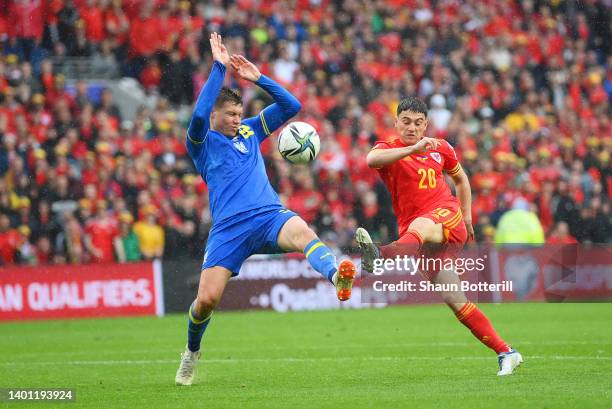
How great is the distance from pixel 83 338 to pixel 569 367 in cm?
762

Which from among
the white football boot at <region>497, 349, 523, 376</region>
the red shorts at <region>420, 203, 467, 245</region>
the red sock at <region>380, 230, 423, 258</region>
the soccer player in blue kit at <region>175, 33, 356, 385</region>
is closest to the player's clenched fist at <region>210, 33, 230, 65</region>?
the soccer player in blue kit at <region>175, 33, 356, 385</region>

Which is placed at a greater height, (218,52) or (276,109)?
(218,52)

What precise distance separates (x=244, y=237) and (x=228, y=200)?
0.36m

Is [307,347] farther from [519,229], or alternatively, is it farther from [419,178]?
[519,229]

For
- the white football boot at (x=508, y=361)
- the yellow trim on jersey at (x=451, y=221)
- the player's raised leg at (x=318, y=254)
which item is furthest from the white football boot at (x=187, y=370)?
the white football boot at (x=508, y=361)

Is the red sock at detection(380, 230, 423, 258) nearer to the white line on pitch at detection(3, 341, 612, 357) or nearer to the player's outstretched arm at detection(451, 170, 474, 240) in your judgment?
the player's outstretched arm at detection(451, 170, 474, 240)

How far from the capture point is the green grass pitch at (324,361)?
28.0 ft

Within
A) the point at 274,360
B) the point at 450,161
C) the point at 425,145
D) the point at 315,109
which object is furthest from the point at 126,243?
the point at 425,145

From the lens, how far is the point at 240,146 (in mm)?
9695

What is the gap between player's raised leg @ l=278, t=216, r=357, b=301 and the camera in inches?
334

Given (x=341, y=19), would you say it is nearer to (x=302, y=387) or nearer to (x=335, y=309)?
(x=335, y=309)

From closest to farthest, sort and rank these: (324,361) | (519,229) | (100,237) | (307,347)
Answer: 1. (324,361)
2. (307,347)
3. (100,237)
4. (519,229)

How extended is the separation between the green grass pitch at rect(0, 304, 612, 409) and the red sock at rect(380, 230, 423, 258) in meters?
1.09

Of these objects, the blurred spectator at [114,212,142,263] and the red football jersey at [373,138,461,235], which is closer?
the red football jersey at [373,138,461,235]
